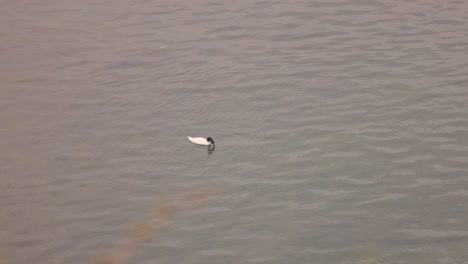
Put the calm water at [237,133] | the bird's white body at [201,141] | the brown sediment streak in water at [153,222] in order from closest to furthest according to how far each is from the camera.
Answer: the brown sediment streak in water at [153,222] < the calm water at [237,133] < the bird's white body at [201,141]

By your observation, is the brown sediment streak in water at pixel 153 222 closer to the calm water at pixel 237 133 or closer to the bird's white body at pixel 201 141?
the calm water at pixel 237 133

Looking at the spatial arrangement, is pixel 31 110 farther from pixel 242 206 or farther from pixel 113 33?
pixel 242 206

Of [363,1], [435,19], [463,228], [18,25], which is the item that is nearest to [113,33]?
[18,25]

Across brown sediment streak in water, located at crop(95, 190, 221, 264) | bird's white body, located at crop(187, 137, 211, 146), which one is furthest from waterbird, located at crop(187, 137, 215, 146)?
brown sediment streak in water, located at crop(95, 190, 221, 264)

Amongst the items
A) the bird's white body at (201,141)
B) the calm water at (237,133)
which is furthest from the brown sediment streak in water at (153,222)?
the bird's white body at (201,141)

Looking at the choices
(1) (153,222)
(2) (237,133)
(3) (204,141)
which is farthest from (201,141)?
(1) (153,222)

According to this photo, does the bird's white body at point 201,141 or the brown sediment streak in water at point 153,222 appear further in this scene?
the bird's white body at point 201,141

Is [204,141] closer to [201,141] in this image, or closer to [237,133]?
[201,141]
